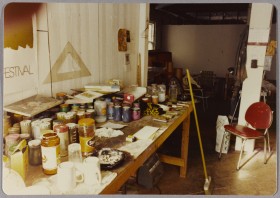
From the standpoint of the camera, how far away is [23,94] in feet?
6.84

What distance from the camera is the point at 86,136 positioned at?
166 centimetres

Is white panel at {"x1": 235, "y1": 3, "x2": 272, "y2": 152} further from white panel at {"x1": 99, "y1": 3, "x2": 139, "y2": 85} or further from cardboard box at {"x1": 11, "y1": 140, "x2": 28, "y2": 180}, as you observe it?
cardboard box at {"x1": 11, "y1": 140, "x2": 28, "y2": 180}

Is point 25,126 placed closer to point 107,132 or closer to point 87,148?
point 87,148

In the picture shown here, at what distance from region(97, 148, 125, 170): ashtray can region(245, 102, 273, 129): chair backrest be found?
217 cm

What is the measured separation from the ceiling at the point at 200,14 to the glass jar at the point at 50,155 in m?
7.28

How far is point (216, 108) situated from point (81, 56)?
4.09 metres

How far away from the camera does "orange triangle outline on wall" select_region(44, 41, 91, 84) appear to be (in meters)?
2.37

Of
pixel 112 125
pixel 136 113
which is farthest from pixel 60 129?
pixel 136 113

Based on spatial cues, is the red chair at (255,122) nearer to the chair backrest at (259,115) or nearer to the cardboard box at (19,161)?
the chair backrest at (259,115)

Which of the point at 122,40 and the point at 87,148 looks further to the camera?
the point at 122,40

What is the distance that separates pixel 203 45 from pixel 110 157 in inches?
307

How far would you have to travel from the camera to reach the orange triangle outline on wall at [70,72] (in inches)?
93.1

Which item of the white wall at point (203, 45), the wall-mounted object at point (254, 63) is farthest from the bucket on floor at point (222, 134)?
the white wall at point (203, 45)

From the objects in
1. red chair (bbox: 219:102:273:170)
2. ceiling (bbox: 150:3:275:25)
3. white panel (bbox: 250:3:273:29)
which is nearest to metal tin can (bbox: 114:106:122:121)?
red chair (bbox: 219:102:273:170)
